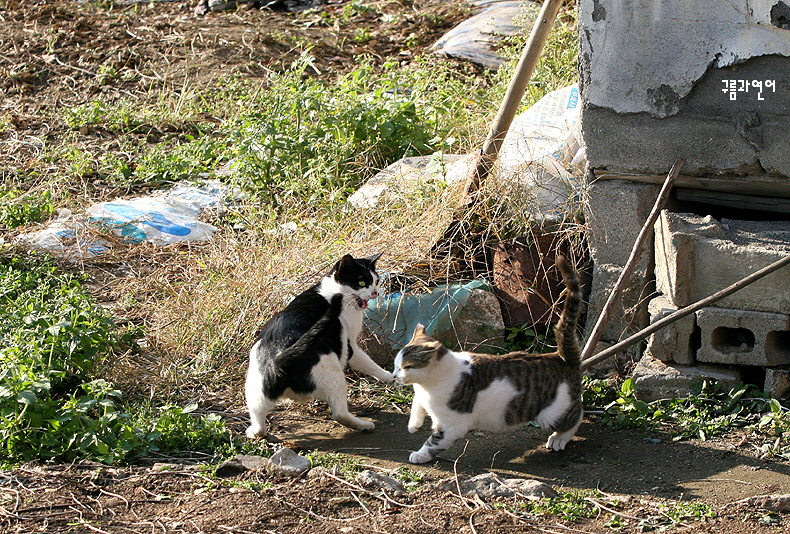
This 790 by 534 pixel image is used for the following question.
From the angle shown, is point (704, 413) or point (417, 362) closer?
point (417, 362)

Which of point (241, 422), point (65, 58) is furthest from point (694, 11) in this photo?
point (65, 58)

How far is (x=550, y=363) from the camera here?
363cm

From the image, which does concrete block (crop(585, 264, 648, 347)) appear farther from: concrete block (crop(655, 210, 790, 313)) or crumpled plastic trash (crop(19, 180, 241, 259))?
crumpled plastic trash (crop(19, 180, 241, 259))

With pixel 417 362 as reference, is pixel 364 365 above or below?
below

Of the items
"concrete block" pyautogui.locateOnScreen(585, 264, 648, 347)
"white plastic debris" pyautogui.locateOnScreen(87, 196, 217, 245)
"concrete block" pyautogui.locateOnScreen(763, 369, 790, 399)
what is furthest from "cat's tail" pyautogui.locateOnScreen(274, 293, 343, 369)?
"white plastic debris" pyautogui.locateOnScreen(87, 196, 217, 245)

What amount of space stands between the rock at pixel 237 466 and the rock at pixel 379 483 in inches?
17.7

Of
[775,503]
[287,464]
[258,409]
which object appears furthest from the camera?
[258,409]

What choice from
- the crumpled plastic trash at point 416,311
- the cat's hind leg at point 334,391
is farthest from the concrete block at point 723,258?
the cat's hind leg at point 334,391

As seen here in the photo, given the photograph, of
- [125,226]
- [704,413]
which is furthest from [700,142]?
[125,226]

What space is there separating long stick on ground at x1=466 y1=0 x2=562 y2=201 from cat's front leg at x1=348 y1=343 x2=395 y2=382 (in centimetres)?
135

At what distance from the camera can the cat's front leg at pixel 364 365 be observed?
4.12 metres

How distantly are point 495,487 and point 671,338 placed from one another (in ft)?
4.77

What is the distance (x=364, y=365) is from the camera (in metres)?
4.16

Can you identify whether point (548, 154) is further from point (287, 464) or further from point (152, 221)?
point (152, 221)
